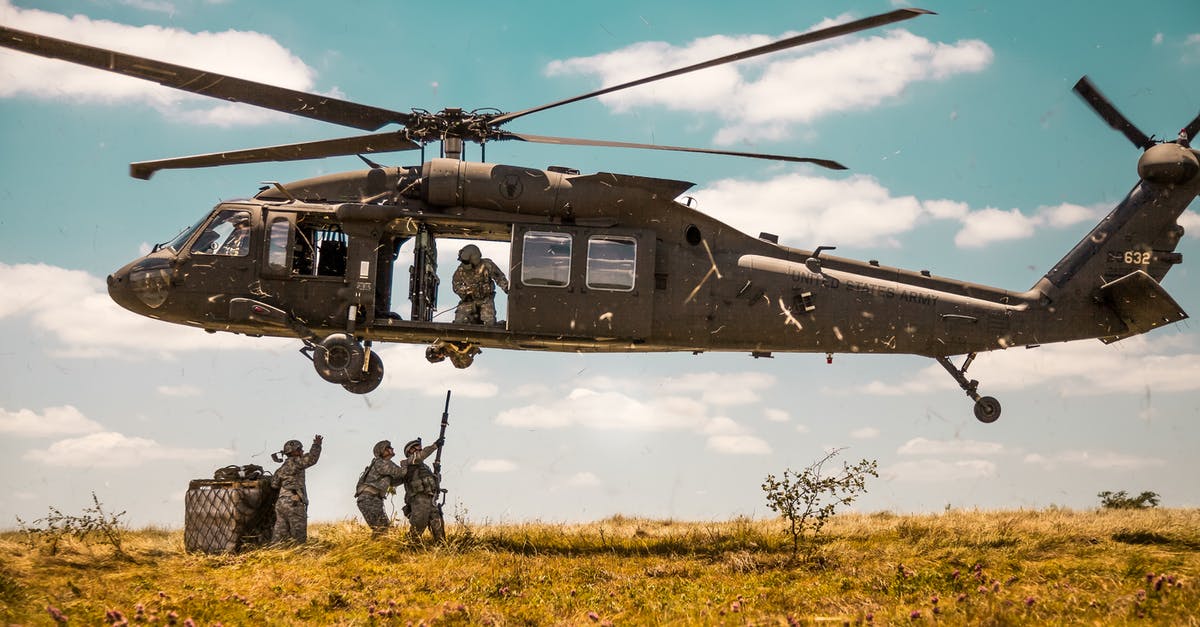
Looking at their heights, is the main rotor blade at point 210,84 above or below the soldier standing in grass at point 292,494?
above

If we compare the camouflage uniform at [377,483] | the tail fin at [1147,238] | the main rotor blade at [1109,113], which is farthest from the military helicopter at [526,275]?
the main rotor blade at [1109,113]

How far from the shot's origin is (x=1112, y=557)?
35.9 feet

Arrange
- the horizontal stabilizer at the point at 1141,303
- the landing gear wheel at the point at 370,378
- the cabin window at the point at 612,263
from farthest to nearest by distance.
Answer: the horizontal stabilizer at the point at 1141,303, the landing gear wheel at the point at 370,378, the cabin window at the point at 612,263

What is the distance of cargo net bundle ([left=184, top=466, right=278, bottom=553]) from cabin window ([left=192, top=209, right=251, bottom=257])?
3158 millimetres

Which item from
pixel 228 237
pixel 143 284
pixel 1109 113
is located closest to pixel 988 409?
pixel 1109 113

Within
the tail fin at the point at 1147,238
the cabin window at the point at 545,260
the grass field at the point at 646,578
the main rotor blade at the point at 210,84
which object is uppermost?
the main rotor blade at the point at 210,84

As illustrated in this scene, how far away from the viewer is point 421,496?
43.0 ft

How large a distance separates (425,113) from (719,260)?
4.76 m

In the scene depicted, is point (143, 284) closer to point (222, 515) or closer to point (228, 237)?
point (228, 237)

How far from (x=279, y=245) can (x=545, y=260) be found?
379cm

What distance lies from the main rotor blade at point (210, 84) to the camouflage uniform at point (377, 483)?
4.63m

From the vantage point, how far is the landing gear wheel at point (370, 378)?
1396 cm

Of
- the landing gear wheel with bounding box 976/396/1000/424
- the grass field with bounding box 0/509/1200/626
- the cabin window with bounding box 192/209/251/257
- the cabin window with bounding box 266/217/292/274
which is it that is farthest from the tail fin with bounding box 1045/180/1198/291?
the cabin window with bounding box 192/209/251/257

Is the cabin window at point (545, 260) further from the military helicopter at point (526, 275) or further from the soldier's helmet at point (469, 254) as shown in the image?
the soldier's helmet at point (469, 254)
